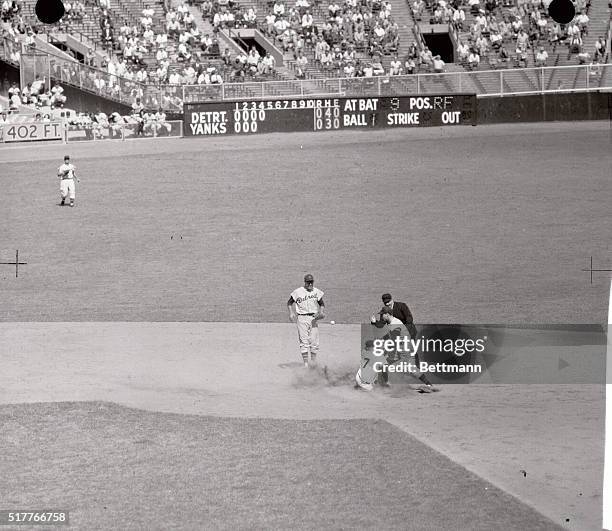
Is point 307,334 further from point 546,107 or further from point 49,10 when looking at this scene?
point 546,107

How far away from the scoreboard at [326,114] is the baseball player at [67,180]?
11853 mm

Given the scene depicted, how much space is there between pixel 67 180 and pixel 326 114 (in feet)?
49.5

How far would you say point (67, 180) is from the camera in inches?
1393

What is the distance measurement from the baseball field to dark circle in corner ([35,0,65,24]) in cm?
637

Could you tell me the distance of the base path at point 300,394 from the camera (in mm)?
14602

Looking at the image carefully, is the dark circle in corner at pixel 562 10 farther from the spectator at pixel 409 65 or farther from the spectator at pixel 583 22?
the spectator at pixel 583 22

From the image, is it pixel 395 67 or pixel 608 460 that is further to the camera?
pixel 395 67

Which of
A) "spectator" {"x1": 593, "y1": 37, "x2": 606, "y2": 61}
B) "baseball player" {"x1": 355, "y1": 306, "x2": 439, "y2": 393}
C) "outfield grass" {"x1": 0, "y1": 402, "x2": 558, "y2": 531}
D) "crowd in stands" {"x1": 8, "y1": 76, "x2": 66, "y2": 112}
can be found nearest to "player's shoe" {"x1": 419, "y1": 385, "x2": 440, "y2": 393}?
"baseball player" {"x1": 355, "y1": 306, "x2": 439, "y2": 393}

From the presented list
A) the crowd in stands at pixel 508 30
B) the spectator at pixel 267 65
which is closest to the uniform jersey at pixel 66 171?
the spectator at pixel 267 65

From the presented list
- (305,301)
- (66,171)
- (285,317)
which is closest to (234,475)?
(305,301)

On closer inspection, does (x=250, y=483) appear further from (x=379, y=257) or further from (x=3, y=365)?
(x=379, y=257)

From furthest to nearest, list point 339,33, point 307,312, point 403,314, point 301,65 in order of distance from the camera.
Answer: point 339,33, point 301,65, point 307,312, point 403,314

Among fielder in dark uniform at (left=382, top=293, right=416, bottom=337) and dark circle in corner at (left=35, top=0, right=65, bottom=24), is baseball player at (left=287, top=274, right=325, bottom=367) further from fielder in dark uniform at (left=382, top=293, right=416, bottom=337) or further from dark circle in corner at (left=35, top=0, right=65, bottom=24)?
dark circle in corner at (left=35, top=0, right=65, bottom=24)

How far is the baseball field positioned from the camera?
14055 mm
